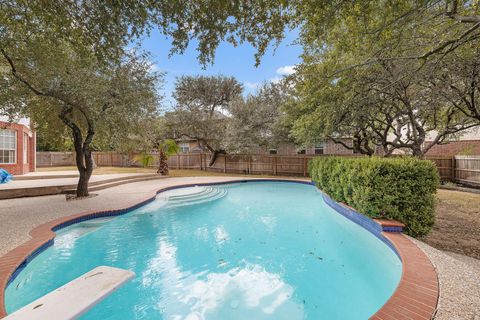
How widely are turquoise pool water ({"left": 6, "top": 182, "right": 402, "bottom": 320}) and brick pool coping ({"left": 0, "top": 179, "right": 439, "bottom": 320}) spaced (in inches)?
7.8

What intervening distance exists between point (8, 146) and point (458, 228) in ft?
63.0

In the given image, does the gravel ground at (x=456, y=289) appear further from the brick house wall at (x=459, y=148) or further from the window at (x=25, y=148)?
the window at (x=25, y=148)

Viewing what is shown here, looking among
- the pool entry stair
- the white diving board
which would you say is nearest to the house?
the pool entry stair

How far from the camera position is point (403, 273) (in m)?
3.03

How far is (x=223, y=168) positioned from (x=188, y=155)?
4.60 meters

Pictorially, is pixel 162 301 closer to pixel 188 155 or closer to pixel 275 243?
pixel 275 243

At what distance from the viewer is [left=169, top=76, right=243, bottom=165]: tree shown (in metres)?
19.6

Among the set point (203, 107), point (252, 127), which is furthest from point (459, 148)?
point (203, 107)

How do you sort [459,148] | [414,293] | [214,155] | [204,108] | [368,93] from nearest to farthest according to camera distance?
[414,293] < [368,93] < [459,148] < [214,155] < [204,108]

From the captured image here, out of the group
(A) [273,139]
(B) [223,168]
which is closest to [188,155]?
(B) [223,168]

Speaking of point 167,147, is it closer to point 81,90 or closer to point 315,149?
point 81,90

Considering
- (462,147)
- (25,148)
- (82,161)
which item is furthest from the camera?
(462,147)

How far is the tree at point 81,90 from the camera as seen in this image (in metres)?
6.05

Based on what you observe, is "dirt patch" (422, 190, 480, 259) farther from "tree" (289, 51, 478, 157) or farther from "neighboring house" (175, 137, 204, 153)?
"neighboring house" (175, 137, 204, 153)
